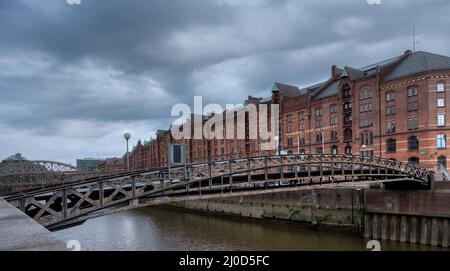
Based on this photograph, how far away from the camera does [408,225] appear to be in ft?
85.3

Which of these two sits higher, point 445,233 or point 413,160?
point 413,160

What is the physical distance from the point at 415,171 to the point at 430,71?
66.8 ft

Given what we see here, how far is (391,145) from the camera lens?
46312mm

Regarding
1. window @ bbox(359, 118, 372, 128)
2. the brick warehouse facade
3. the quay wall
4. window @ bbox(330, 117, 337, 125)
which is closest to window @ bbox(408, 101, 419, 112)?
the brick warehouse facade

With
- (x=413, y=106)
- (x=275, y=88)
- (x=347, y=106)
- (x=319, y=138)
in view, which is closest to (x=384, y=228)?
(x=413, y=106)

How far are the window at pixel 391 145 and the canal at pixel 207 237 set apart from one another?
70.4 feet

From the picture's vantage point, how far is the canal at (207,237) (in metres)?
24.9

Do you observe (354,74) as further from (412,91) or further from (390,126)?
(390,126)

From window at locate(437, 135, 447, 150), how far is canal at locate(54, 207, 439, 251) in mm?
22245

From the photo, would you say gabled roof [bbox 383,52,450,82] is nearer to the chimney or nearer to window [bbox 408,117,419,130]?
window [bbox 408,117,419,130]

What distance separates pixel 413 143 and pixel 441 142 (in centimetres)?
311
